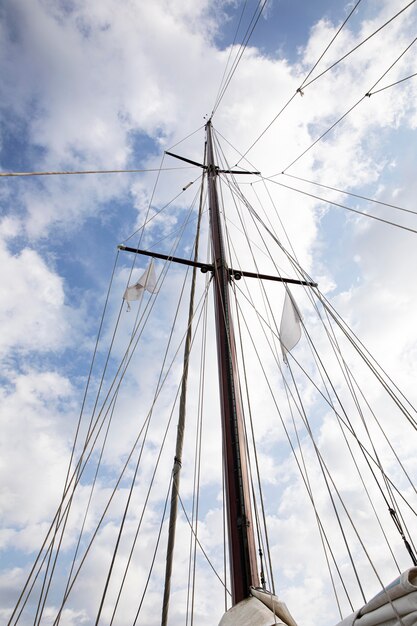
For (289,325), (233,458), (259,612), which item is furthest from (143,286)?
(259,612)

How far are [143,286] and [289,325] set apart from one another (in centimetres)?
415

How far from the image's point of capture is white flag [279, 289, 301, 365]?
816cm

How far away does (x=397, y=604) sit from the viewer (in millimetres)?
2078

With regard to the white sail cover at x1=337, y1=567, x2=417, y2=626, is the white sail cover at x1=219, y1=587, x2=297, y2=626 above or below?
above

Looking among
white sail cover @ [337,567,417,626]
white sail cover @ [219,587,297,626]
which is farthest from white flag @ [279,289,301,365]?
white sail cover @ [337,567,417,626]

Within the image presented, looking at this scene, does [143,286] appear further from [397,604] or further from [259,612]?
[397,604]

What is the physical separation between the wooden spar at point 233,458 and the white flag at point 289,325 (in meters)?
2.20

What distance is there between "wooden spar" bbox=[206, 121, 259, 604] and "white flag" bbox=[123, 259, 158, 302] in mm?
3151

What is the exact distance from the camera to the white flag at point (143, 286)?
983 cm

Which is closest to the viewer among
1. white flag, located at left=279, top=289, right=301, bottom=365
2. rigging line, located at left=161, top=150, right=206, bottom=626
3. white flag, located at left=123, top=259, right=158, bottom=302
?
rigging line, located at left=161, top=150, right=206, bottom=626

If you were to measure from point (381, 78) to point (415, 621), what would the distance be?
6423mm

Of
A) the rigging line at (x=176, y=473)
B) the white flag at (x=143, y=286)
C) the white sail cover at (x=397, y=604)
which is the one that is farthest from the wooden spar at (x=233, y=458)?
the white flag at (x=143, y=286)

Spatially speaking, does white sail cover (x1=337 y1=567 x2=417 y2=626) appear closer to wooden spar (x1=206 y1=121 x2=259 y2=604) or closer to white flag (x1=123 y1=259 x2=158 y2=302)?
wooden spar (x1=206 y1=121 x2=259 y2=604)

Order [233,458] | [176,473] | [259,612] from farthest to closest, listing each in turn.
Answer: [176,473] < [233,458] < [259,612]
